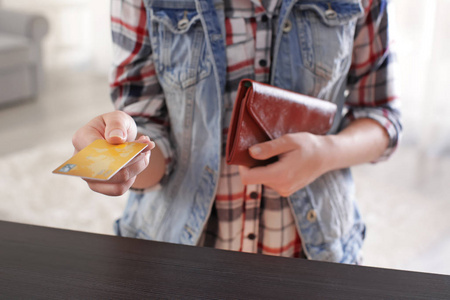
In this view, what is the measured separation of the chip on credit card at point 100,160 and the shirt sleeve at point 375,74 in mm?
465

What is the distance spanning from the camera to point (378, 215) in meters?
2.14

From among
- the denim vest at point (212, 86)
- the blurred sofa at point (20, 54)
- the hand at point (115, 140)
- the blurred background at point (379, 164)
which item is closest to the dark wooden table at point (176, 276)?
the hand at point (115, 140)

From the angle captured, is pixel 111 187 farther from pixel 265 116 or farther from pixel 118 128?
pixel 265 116

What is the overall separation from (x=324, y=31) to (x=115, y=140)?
1.35 ft

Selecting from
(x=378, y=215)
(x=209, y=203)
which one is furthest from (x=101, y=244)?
(x=378, y=215)

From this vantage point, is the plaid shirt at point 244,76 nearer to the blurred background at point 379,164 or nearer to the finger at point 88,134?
the finger at point 88,134

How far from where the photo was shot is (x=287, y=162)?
0.71 m

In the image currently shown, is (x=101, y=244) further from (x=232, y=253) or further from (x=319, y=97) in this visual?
(x=319, y=97)

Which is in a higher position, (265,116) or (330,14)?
(330,14)

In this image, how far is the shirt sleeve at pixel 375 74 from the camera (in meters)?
0.81

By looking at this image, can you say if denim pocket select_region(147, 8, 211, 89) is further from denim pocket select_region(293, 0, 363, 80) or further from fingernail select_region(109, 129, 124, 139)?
fingernail select_region(109, 129, 124, 139)

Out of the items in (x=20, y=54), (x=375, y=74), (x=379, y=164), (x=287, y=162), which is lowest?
(x=379, y=164)

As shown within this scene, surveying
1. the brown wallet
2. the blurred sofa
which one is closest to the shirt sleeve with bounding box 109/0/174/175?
the brown wallet

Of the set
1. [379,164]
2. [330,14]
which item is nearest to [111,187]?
[330,14]
